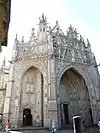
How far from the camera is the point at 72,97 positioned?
24.4 m

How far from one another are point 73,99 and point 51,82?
6522 millimetres

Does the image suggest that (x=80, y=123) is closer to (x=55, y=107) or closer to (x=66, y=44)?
(x=55, y=107)

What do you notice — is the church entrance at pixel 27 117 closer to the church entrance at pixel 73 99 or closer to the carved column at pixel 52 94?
the carved column at pixel 52 94

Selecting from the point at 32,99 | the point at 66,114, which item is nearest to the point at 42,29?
the point at 32,99

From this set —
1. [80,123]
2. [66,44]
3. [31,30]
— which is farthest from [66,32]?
[80,123]

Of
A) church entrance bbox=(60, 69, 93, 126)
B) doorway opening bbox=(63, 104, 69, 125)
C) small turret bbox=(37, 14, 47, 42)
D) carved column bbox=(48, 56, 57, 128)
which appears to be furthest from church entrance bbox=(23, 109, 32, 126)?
small turret bbox=(37, 14, 47, 42)

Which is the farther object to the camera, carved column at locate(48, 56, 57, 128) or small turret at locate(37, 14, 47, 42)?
small turret at locate(37, 14, 47, 42)

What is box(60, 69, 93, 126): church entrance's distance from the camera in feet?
75.6

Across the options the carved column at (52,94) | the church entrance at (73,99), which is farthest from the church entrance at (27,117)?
the church entrance at (73,99)

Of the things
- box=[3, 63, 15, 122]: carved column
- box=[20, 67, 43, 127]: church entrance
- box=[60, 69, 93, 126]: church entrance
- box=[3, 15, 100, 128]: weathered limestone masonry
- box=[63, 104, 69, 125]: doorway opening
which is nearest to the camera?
box=[3, 63, 15, 122]: carved column

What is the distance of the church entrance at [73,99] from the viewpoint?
75.6 feet

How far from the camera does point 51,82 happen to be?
65.5 ft

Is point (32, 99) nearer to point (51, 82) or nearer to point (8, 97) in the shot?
point (8, 97)

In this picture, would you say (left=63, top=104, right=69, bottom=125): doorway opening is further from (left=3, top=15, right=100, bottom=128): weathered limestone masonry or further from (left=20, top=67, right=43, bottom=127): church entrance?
(left=20, top=67, right=43, bottom=127): church entrance
